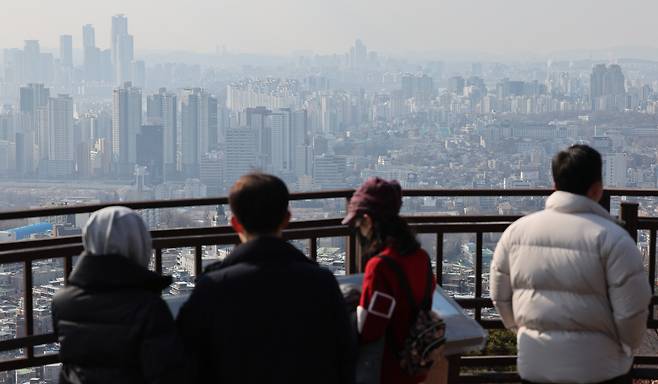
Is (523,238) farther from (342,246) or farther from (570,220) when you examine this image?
(342,246)

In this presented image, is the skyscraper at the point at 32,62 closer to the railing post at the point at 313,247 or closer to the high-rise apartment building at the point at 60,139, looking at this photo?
the high-rise apartment building at the point at 60,139

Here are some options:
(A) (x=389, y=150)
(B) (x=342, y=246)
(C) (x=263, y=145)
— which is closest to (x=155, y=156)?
(C) (x=263, y=145)

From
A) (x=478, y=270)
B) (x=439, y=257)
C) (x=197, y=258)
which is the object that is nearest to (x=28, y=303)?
(x=197, y=258)

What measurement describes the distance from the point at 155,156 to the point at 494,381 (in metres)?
123

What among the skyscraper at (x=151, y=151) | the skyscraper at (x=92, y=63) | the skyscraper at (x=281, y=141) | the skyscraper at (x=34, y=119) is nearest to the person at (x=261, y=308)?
the skyscraper at (x=281, y=141)

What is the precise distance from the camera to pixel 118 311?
10.6ft

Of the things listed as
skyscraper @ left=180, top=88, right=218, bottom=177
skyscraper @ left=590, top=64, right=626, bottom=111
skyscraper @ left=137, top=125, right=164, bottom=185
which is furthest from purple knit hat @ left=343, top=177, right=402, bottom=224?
skyscraper @ left=590, top=64, right=626, bottom=111

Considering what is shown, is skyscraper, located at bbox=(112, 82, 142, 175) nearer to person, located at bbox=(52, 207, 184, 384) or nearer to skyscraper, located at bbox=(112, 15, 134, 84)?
skyscraper, located at bbox=(112, 15, 134, 84)

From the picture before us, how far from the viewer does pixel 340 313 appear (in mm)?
3320

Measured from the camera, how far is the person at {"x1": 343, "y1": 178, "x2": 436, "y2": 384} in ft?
11.7

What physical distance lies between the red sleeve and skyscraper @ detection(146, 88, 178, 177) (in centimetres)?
12744

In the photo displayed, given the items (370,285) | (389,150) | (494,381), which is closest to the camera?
(370,285)

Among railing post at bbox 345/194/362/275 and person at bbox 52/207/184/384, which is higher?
person at bbox 52/207/184/384

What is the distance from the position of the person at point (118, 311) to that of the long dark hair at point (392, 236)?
0.77 metres
